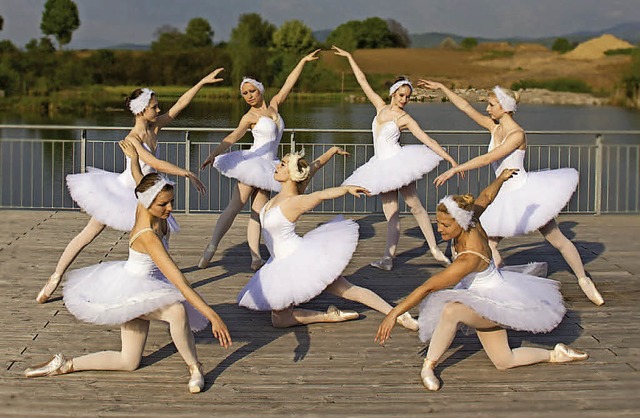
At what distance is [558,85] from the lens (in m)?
17.4

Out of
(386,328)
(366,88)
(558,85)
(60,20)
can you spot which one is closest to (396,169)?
(366,88)

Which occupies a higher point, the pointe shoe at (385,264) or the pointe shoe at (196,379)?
the pointe shoe at (385,264)

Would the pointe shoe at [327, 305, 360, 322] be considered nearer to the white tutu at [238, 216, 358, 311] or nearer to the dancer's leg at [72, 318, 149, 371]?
the white tutu at [238, 216, 358, 311]

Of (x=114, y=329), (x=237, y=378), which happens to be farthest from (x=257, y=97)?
(x=237, y=378)

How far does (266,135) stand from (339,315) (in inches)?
76.1

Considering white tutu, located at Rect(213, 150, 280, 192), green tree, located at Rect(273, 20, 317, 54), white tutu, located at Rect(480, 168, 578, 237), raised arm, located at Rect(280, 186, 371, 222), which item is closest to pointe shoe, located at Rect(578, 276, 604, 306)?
white tutu, located at Rect(480, 168, 578, 237)

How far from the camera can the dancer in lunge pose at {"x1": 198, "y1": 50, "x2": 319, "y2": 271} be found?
683 cm

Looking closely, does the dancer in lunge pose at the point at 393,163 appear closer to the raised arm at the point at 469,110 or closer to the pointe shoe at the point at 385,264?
the pointe shoe at the point at 385,264

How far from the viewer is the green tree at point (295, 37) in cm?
3111

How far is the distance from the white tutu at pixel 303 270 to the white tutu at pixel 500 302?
71 centimetres

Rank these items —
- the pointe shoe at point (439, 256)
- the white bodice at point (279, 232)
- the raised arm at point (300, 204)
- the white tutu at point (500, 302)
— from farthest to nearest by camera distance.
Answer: the pointe shoe at point (439, 256) < the white bodice at point (279, 232) < the raised arm at point (300, 204) < the white tutu at point (500, 302)

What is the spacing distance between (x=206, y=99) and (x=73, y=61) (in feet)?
98.0

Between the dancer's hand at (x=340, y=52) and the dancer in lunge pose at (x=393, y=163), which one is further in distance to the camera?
the dancer's hand at (x=340, y=52)

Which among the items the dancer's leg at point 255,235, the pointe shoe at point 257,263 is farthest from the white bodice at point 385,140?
the pointe shoe at point 257,263
